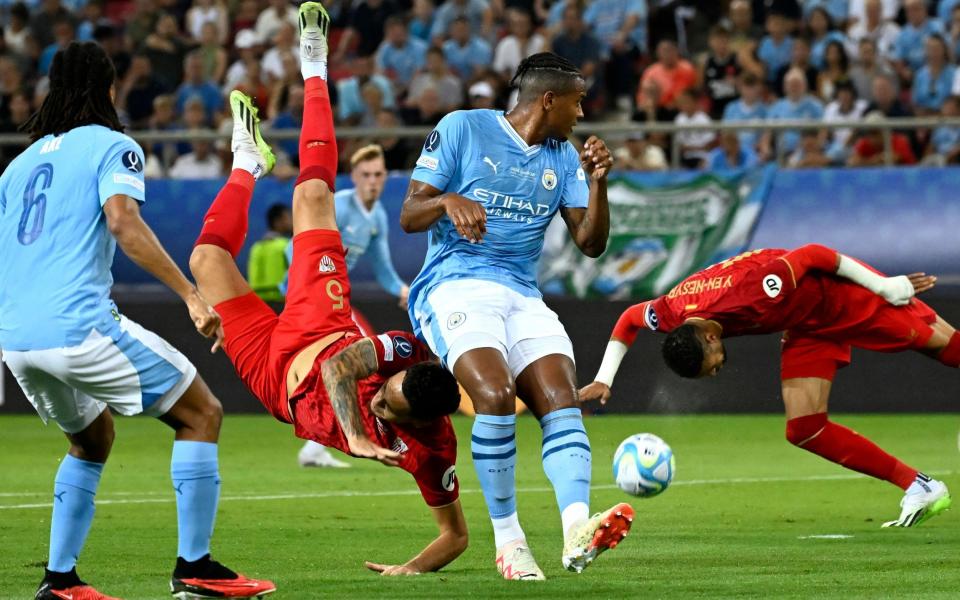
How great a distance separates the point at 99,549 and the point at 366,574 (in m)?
1.77

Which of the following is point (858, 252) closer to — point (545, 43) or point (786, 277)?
point (545, 43)

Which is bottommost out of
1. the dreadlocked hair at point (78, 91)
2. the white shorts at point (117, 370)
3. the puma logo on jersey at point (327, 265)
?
the puma logo on jersey at point (327, 265)

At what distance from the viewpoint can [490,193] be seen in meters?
7.74

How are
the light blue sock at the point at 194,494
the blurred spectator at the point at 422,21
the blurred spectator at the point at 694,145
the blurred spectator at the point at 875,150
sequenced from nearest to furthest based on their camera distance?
the light blue sock at the point at 194,494 → the blurred spectator at the point at 875,150 → the blurred spectator at the point at 694,145 → the blurred spectator at the point at 422,21

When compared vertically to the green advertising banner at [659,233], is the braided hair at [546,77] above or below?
above

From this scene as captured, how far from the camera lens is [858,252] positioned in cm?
1588

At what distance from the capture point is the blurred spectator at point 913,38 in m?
17.5

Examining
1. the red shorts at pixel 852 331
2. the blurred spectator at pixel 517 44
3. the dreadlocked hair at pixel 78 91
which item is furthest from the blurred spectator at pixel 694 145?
the dreadlocked hair at pixel 78 91

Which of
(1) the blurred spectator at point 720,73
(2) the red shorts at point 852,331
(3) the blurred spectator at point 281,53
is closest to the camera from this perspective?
(2) the red shorts at point 852,331

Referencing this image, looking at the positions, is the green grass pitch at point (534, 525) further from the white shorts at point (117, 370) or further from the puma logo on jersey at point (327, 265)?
the puma logo on jersey at point (327, 265)

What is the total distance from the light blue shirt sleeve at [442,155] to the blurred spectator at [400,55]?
11.6m

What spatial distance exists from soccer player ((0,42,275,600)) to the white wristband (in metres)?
2.82

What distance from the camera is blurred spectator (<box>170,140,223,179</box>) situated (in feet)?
57.4

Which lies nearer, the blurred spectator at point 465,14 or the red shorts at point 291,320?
the red shorts at point 291,320
